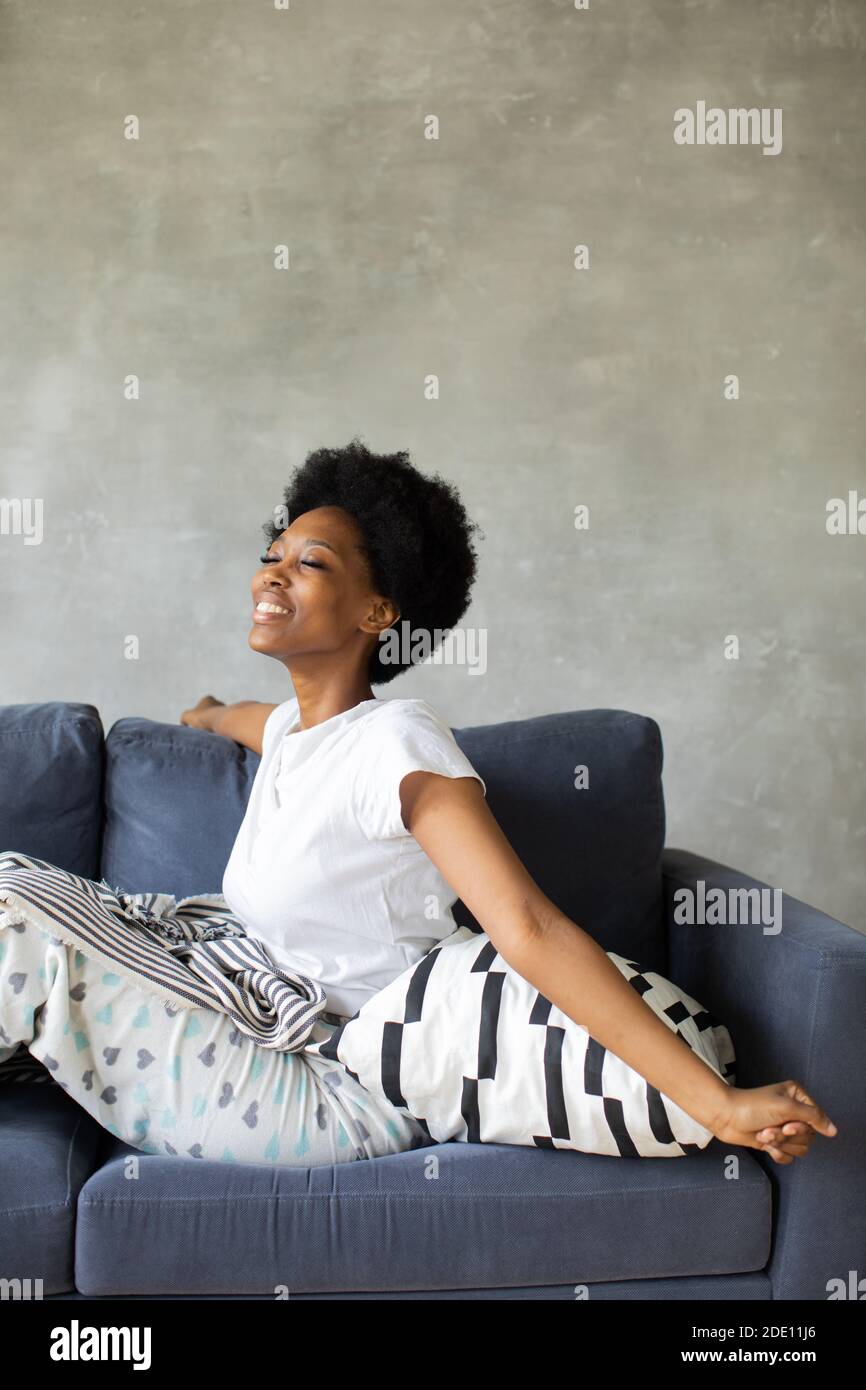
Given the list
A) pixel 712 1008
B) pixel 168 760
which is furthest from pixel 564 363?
pixel 712 1008

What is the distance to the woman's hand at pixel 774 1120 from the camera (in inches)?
46.2

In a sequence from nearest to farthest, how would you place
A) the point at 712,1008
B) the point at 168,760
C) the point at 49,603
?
the point at 712,1008 → the point at 168,760 → the point at 49,603

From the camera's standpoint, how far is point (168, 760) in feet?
6.39

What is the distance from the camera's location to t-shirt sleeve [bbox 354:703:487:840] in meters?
1.44

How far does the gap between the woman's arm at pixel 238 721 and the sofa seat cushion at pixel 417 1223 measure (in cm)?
73

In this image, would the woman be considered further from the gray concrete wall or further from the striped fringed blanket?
the gray concrete wall

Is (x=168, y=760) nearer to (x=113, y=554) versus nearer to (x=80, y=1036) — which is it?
(x=80, y=1036)

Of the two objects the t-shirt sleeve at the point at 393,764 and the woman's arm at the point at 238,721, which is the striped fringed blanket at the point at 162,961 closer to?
the t-shirt sleeve at the point at 393,764

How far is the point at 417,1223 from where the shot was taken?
1371mm

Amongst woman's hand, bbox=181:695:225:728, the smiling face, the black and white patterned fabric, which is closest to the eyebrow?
the smiling face

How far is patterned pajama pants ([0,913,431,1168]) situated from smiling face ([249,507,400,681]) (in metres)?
0.51

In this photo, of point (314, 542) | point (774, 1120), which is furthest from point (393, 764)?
point (774, 1120)

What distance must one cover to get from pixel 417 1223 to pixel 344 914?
363 mm

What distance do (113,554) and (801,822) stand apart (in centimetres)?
180
